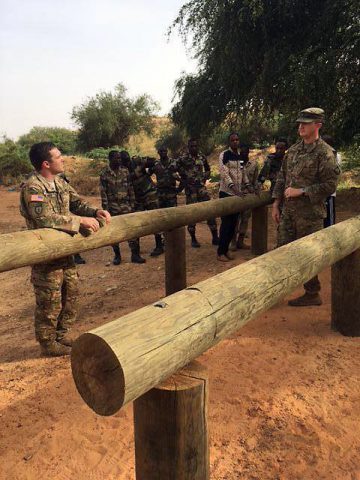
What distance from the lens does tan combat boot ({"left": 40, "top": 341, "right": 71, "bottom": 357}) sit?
11.4 feet

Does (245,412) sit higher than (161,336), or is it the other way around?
(161,336)

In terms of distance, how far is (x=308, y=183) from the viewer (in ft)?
13.1

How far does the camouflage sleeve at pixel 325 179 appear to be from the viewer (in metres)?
3.84

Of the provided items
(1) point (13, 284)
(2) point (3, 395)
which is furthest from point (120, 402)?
(1) point (13, 284)

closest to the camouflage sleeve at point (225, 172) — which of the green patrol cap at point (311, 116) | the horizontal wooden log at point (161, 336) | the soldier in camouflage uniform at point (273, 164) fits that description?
the soldier in camouflage uniform at point (273, 164)

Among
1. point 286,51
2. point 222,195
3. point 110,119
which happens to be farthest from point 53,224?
point 110,119

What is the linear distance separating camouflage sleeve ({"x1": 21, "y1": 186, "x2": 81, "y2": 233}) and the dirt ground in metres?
1.09

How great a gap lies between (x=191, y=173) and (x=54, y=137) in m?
29.5

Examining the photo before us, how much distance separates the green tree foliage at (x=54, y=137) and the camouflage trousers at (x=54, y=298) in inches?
1123

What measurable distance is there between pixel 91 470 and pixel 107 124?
28493 mm

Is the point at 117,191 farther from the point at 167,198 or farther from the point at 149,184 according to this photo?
the point at 167,198

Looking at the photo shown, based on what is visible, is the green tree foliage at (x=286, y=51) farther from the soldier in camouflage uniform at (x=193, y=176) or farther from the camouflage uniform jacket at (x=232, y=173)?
the camouflage uniform jacket at (x=232, y=173)

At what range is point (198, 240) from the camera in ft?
25.0

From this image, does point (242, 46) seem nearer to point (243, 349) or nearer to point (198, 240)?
point (198, 240)
